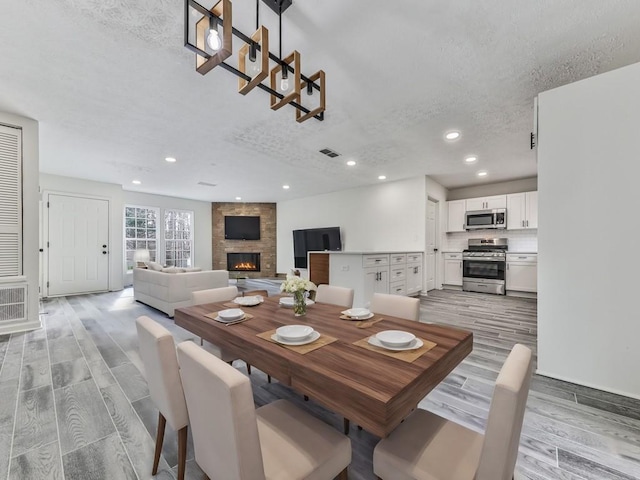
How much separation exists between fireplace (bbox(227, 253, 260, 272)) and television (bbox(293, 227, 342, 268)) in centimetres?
146

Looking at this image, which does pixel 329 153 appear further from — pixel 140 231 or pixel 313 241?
pixel 140 231

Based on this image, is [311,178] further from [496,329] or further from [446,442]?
[446,442]

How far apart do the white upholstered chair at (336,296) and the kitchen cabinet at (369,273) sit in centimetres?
176

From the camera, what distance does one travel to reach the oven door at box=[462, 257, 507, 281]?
5.79 meters

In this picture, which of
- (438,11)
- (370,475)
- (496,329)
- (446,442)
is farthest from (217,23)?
(496,329)

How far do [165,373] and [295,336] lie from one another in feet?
1.82

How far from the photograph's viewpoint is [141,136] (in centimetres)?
370

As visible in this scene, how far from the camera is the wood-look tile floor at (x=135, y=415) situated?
1.41 metres

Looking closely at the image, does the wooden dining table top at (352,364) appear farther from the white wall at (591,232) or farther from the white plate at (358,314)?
the white wall at (591,232)

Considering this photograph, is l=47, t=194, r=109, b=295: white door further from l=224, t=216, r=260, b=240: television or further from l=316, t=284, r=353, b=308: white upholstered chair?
l=316, t=284, r=353, b=308: white upholstered chair

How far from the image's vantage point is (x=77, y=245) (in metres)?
5.97

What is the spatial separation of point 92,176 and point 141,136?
10.6 ft

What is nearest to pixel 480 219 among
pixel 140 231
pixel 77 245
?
pixel 140 231

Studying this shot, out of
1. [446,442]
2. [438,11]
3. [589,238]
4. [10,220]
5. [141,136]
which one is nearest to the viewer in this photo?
[446,442]
